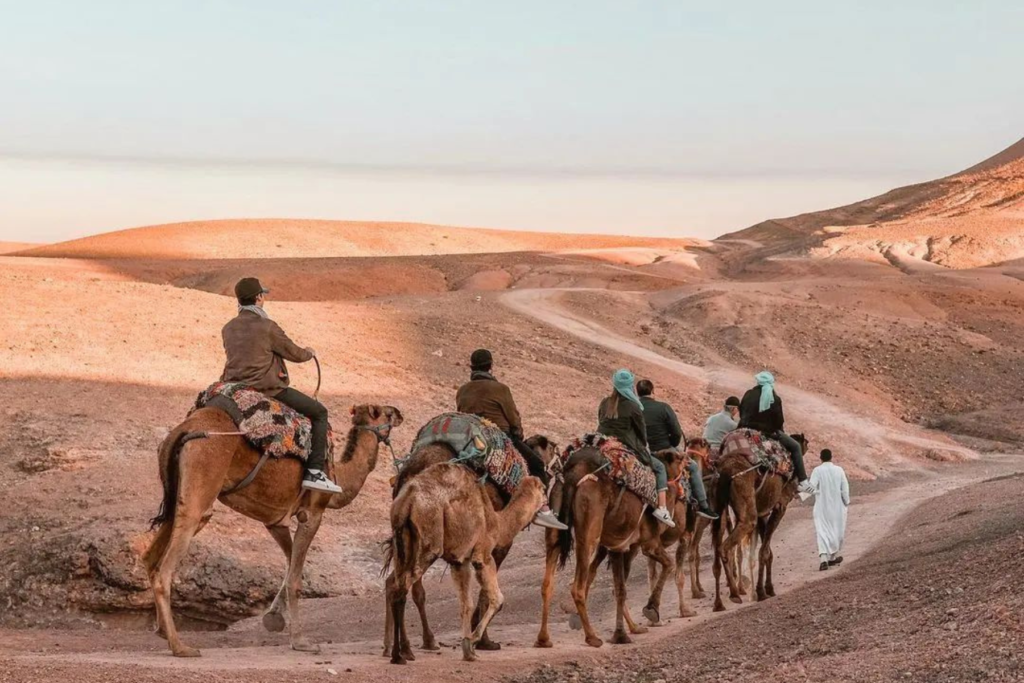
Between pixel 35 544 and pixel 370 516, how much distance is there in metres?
6.46

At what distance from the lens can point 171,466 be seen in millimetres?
13188

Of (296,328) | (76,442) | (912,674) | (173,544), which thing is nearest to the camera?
(912,674)

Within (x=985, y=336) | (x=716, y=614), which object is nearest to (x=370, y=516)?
(x=716, y=614)

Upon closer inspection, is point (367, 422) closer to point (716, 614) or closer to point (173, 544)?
point (173, 544)

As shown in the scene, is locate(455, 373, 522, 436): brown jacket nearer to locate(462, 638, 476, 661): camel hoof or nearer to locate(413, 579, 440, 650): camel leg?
locate(413, 579, 440, 650): camel leg

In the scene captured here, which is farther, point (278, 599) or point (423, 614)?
point (278, 599)

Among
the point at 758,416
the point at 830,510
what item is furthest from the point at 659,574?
the point at 830,510

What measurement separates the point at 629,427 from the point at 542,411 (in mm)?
20232

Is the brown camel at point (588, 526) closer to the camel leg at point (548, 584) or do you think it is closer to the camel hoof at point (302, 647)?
the camel leg at point (548, 584)

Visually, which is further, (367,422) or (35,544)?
(35,544)

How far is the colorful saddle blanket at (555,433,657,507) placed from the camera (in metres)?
14.7

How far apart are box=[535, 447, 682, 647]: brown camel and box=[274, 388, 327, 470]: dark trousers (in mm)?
2366

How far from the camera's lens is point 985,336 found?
175 ft

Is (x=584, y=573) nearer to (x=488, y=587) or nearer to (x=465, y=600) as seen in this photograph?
(x=488, y=587)
